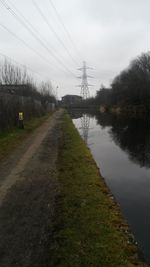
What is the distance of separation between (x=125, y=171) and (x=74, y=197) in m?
6.36

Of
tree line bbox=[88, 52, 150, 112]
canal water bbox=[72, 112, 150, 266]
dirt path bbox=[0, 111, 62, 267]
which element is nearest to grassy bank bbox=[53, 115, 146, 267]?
dirt path bbox=[0, 111, 62, 267]

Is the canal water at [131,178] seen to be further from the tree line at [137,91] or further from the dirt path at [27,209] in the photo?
the tree line at [137,91]

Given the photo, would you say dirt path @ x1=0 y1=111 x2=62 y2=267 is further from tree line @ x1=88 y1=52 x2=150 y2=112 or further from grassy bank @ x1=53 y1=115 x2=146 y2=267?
tree line @ x1=88 y1=52 x2=150 y2=112

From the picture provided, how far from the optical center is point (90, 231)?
648 centimetres

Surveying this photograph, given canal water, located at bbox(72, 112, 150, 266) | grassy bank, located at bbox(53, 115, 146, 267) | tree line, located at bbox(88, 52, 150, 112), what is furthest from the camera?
tree line, located at bbox(88, 52, 150, 112)

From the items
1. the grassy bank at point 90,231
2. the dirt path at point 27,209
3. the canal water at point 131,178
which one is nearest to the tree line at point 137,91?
the canal water at point 131,178

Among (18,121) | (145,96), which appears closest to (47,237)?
(18,121)

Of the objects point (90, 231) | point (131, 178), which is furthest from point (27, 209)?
point (131, 178)

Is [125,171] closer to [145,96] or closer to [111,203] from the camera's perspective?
[111,203]

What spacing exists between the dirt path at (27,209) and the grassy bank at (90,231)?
0.89 feet

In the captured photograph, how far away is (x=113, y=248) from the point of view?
5.86m

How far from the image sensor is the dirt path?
5.55 meters

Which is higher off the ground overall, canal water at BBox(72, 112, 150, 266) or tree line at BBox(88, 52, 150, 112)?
tree line at BBox(88, 52, 150, 112)

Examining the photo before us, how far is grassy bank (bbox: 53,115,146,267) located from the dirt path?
0.27 metres
